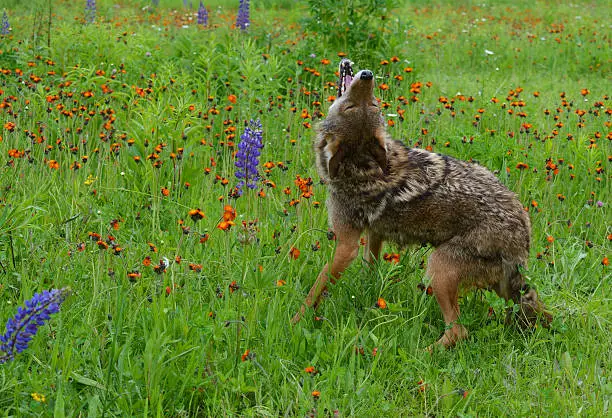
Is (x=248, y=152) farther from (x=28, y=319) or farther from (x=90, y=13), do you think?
(x=90, y=13)

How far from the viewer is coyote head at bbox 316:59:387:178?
3717mm

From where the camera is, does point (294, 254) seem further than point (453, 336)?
Yes

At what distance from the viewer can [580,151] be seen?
236 inches

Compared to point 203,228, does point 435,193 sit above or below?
above

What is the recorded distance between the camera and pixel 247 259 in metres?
3.70

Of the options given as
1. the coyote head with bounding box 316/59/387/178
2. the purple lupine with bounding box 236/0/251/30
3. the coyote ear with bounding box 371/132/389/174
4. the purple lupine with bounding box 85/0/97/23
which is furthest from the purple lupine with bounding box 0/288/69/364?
the purple lupine with bounding box 85/0/97/23

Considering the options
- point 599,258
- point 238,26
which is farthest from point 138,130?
point 238,26

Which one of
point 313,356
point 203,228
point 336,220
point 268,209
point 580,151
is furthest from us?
point 580,151

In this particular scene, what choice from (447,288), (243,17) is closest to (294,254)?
(447,288)

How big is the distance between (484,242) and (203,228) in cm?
185

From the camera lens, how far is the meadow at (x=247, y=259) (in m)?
3.03

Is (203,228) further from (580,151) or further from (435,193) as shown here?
(580,151)

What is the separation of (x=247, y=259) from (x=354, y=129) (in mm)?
938

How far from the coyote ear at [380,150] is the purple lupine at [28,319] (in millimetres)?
1980
